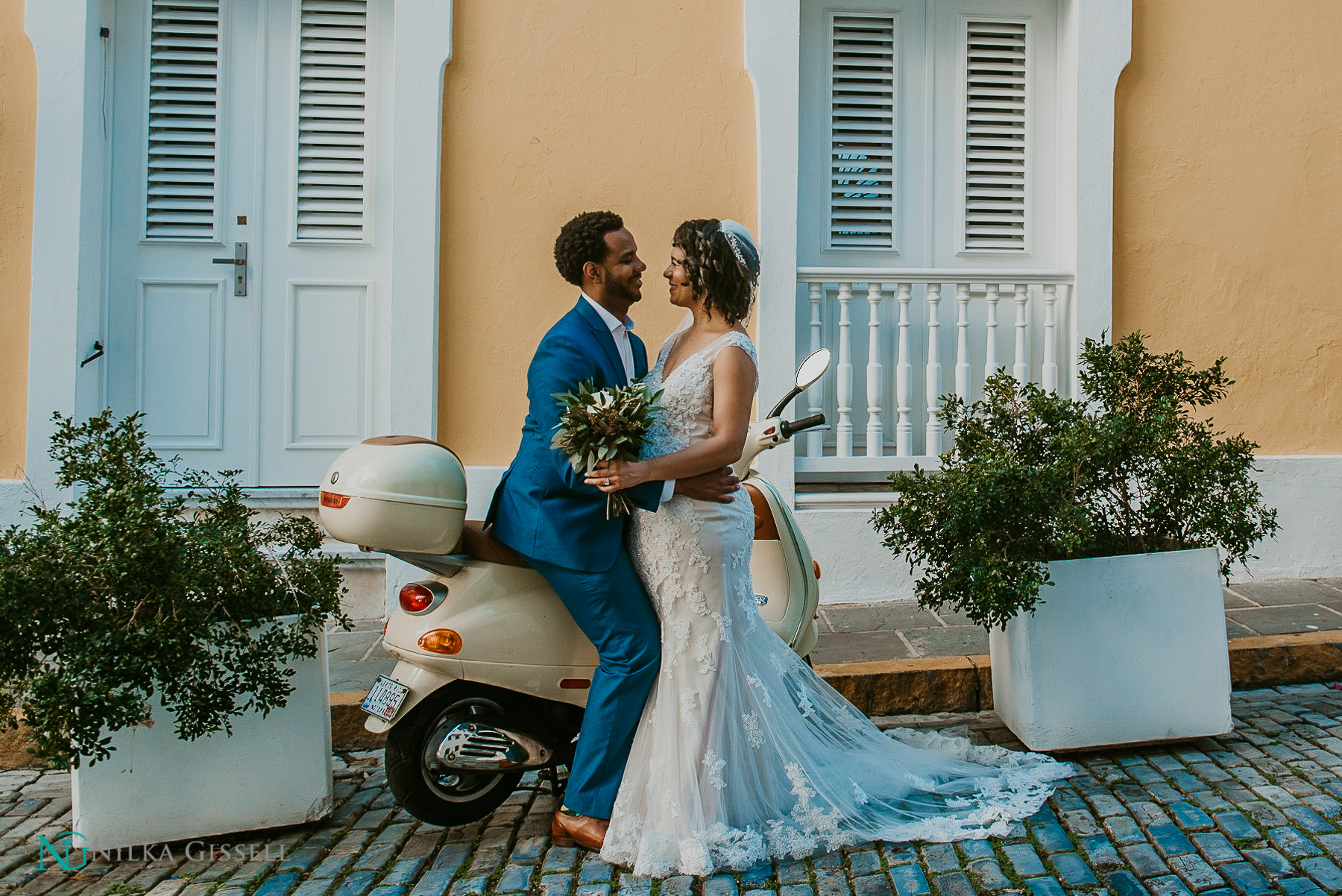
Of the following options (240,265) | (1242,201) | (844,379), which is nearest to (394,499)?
(844,379)

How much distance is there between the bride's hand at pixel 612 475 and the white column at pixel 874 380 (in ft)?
10.6

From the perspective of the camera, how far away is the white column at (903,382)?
581 cm

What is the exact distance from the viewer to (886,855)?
2936 millimetres

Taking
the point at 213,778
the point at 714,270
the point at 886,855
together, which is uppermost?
the point at 714,270

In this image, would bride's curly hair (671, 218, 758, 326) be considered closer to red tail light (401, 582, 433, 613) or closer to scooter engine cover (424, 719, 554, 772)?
red tail light (401, 582, 433, 613)

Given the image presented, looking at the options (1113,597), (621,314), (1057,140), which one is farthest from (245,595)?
(1057,140)

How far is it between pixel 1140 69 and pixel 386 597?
510 centimetres

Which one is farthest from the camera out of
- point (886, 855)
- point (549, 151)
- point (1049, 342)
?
point (1049, 342)

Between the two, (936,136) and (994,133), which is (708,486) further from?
(994,133)

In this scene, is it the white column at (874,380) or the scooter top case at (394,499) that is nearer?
the scooter top case at (394,499)

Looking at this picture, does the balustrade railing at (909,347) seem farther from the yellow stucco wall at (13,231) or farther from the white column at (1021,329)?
the yellow stucco wall at (13,231)

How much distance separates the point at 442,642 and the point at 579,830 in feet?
2.17

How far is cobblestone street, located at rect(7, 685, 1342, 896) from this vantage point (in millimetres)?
2754

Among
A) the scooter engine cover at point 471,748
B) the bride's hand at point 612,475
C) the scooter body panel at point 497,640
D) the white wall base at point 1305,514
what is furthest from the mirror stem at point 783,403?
the white wall base at point 1305,514
